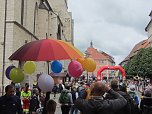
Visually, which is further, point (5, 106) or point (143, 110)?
point (143, 110)

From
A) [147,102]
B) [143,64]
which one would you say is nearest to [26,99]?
[147,102]

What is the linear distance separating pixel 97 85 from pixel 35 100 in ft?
29.3

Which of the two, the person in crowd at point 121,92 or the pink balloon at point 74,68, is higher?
the pink balloon at point 74,68

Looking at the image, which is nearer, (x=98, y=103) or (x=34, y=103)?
(x=98, y=103)

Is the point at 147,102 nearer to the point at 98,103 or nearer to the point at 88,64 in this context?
the point at 88,64

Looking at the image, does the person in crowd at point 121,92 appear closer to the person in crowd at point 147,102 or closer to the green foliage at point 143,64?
the person in crowd at point 147,102

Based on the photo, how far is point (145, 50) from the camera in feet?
187

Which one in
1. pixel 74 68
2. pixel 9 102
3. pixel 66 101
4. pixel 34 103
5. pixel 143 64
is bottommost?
pixel 34 103

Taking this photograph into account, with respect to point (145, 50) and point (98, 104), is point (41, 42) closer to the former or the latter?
point (98, 104)

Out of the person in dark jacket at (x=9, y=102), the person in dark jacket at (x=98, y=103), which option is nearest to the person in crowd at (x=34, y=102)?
the person in dark jacket at (x=9, y=102)

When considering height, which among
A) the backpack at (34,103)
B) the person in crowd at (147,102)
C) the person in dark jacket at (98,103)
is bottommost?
the backpack at (34,103)

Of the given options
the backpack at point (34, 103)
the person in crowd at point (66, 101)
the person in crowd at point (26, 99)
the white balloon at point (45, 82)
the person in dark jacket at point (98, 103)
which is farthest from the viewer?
the person in crowd at point (26, 99)

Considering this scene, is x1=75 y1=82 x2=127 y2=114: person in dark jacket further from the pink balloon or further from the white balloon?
the pink balloon

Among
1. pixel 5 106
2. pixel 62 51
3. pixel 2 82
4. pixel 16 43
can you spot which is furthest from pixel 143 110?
pixel 16 43
